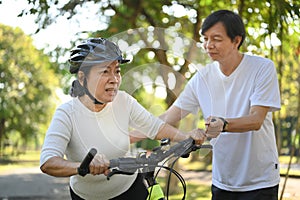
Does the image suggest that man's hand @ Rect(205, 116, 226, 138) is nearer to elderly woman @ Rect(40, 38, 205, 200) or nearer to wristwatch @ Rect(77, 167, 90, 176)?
elderly woman @ Rect(40, 38, 205, 200)

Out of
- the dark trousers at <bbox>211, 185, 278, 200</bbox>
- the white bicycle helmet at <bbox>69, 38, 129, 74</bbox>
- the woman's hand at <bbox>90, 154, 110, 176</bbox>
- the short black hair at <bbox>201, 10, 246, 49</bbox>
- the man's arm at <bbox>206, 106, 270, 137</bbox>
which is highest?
the short black hair at <bbox>201, 10, 246, 49</bbox>

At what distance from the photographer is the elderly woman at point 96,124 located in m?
2.69

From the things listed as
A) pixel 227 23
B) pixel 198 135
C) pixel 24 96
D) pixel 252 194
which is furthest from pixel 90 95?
pixel 24 96

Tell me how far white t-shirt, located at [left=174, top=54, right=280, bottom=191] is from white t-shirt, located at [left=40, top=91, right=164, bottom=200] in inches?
21.6

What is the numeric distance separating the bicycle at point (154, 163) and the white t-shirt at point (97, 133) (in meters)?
0.17

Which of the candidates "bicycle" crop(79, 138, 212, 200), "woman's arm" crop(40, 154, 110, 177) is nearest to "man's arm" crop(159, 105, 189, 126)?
"bicycle" crop(79, 138, 212, 200)

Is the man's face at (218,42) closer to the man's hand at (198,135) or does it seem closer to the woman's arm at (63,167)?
the man's hand at (198,135)

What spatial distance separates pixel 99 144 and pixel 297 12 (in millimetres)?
2827

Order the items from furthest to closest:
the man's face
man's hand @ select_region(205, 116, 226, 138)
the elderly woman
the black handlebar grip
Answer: the man's face < man's hand @ select_region(205, 116, 226, 138) < the elderly woman < the black handlebar grip

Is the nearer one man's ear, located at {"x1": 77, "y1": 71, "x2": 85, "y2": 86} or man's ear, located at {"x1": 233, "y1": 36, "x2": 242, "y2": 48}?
man's ear, located at {"x1": 77, "y1": 71, "x2": 85, "y2": 86}

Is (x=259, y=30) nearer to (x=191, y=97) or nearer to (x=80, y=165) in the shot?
(x=191, y=97)

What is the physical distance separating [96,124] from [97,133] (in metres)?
0.05

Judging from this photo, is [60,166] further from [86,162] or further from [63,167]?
[86,162]

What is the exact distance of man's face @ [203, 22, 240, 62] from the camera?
11.0 feet
